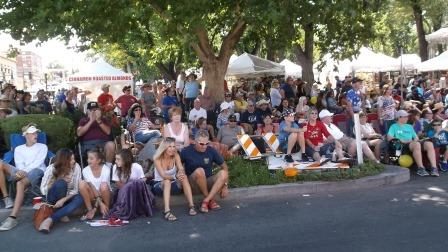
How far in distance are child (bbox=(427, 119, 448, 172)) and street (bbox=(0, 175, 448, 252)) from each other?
211 centimetres

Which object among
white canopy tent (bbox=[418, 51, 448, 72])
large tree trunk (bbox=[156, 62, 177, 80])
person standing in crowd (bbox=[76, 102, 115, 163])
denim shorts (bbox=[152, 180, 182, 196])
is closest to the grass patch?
denim shorts (bbox=[152, 180, 182, 196])

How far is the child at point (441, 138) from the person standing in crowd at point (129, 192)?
5835 mm

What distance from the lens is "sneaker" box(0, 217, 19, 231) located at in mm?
6515

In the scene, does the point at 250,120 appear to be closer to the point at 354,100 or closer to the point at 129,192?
the point at 354,100

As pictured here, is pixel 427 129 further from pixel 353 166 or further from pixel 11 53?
pixel 11 53

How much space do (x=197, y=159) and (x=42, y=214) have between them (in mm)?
2306

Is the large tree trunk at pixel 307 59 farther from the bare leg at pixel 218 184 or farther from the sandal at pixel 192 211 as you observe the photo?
the sandal at pixel 192 211

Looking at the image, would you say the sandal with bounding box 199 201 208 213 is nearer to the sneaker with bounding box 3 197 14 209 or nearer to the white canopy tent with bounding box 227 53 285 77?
the sneaker with bounding box 3 197 14 209

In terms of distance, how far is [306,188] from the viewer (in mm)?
8070

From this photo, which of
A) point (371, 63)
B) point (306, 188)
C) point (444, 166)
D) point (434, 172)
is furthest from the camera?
point (371, 63)

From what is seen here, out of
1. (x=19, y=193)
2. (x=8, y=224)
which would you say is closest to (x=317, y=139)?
(x=19, y=193)

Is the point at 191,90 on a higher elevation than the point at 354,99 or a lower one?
higher

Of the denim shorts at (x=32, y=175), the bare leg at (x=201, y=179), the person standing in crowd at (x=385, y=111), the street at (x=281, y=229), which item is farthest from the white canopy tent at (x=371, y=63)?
the denim shorts at (x=32, y=175)

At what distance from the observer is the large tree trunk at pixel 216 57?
44.3 ft
